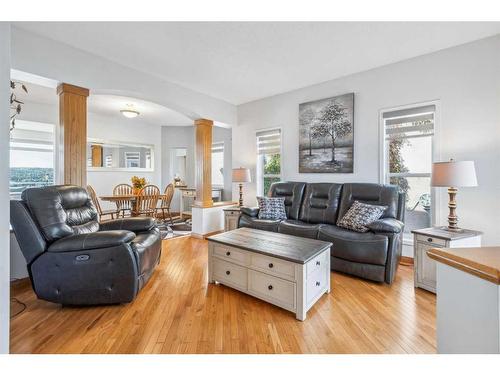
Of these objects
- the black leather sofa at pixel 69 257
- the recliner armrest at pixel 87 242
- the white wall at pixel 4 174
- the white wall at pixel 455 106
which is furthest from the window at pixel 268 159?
the white wall at pixel 4 174

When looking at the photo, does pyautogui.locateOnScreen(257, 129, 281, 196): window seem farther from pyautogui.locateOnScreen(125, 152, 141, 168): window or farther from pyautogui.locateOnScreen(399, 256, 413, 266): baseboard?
pyautogui.locateOnScreen(125, 152, 141, 168): window

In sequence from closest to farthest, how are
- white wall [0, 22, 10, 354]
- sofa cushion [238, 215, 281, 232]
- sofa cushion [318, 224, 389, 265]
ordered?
white wall [0, 22, 10, 354] < sofa cushion [318, 224, 389, 265] < sofa cushion [238, 215, 281, 232]

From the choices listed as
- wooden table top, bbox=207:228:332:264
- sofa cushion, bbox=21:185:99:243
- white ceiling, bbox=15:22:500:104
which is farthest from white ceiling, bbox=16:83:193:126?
wooden table top, bbox=207:228:332:264

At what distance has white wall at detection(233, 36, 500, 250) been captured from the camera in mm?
2520

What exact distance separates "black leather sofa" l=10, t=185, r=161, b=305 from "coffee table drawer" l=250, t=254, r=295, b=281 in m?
1.04

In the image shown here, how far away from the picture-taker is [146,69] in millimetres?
3285

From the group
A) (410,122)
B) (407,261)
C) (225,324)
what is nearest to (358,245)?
(407,261)

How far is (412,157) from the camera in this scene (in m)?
3.14

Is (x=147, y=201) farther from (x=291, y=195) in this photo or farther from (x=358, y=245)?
(x=358, y=245)

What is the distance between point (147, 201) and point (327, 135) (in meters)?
3.58

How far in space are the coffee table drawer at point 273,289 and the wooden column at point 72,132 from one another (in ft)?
7.62

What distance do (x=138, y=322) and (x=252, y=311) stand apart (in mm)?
891

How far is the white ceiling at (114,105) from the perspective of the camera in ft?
13.4
